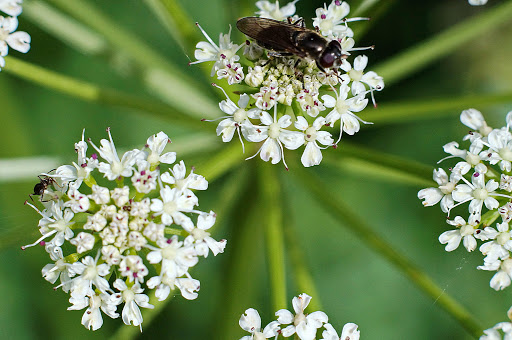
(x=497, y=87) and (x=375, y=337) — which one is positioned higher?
(x=497, y=87)

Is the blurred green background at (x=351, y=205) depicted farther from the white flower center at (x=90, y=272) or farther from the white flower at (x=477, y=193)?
the white flower center at (x=90, y=272)

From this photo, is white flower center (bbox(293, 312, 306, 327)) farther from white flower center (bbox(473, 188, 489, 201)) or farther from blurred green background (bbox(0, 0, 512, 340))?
blurred green background (bbox(0, 0, 512, 340))

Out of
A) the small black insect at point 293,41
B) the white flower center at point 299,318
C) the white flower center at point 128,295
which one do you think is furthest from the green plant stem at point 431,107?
the white flower center at point 128,295

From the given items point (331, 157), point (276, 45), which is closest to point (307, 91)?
point (276, 45)

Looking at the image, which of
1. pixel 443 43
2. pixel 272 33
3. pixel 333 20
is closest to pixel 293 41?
pixel 272 33

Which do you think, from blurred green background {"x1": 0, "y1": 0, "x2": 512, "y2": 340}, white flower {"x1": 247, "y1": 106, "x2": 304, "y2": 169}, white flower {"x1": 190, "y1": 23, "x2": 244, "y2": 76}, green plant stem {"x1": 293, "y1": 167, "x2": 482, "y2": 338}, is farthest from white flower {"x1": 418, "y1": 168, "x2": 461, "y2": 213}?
blurred green background {"x1": 0, "y1": 0, "x2": 512, "y2": 340}

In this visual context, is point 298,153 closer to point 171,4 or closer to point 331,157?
point 331,157
